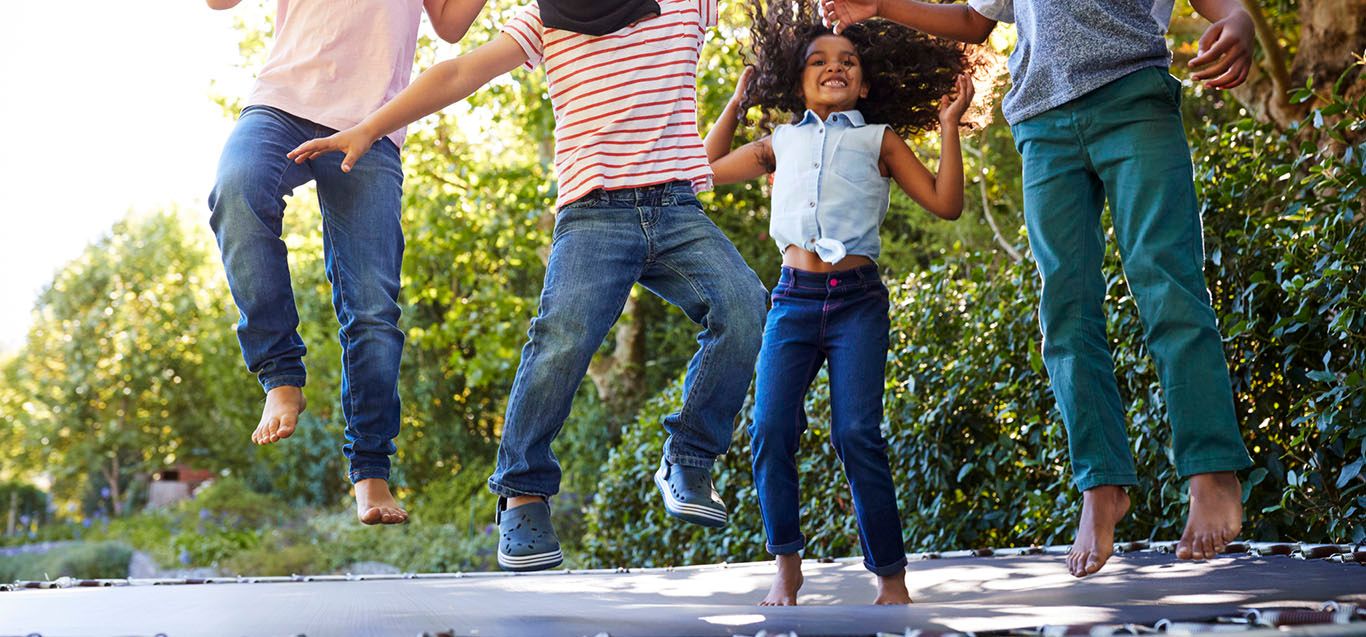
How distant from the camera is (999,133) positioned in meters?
8.17

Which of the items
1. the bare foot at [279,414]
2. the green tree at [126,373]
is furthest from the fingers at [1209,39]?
the green tree at [126,373]

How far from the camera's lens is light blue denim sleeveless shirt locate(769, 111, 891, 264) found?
2.80 meters

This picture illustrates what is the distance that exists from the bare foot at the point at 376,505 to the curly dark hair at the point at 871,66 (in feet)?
4.24

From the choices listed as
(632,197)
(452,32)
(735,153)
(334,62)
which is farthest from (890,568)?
(334,62)

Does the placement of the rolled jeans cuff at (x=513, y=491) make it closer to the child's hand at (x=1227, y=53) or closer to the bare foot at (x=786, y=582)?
the bare foot at (x=786, y=582)

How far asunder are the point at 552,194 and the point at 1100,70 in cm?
581

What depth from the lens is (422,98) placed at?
2.59m

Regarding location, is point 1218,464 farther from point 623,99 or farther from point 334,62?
point 334,62

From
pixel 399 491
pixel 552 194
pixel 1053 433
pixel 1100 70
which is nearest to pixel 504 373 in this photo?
→ pixel 552 194

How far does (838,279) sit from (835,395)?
261 mm

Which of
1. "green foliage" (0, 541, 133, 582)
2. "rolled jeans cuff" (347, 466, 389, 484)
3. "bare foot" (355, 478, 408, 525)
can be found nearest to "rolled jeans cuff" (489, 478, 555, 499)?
"bare foot" (355, 478, 408, 525)

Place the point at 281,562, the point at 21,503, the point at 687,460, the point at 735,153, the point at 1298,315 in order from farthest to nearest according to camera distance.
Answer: the point at 21,503, the point at 281,562, the point at 735,153, the point at 1298,315, the point at 687,460

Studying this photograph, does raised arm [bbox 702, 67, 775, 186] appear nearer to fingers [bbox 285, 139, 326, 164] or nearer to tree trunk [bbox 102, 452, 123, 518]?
fingers [bbox 285, 139, 326, 164]

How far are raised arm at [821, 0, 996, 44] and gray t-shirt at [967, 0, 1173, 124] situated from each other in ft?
0.90
